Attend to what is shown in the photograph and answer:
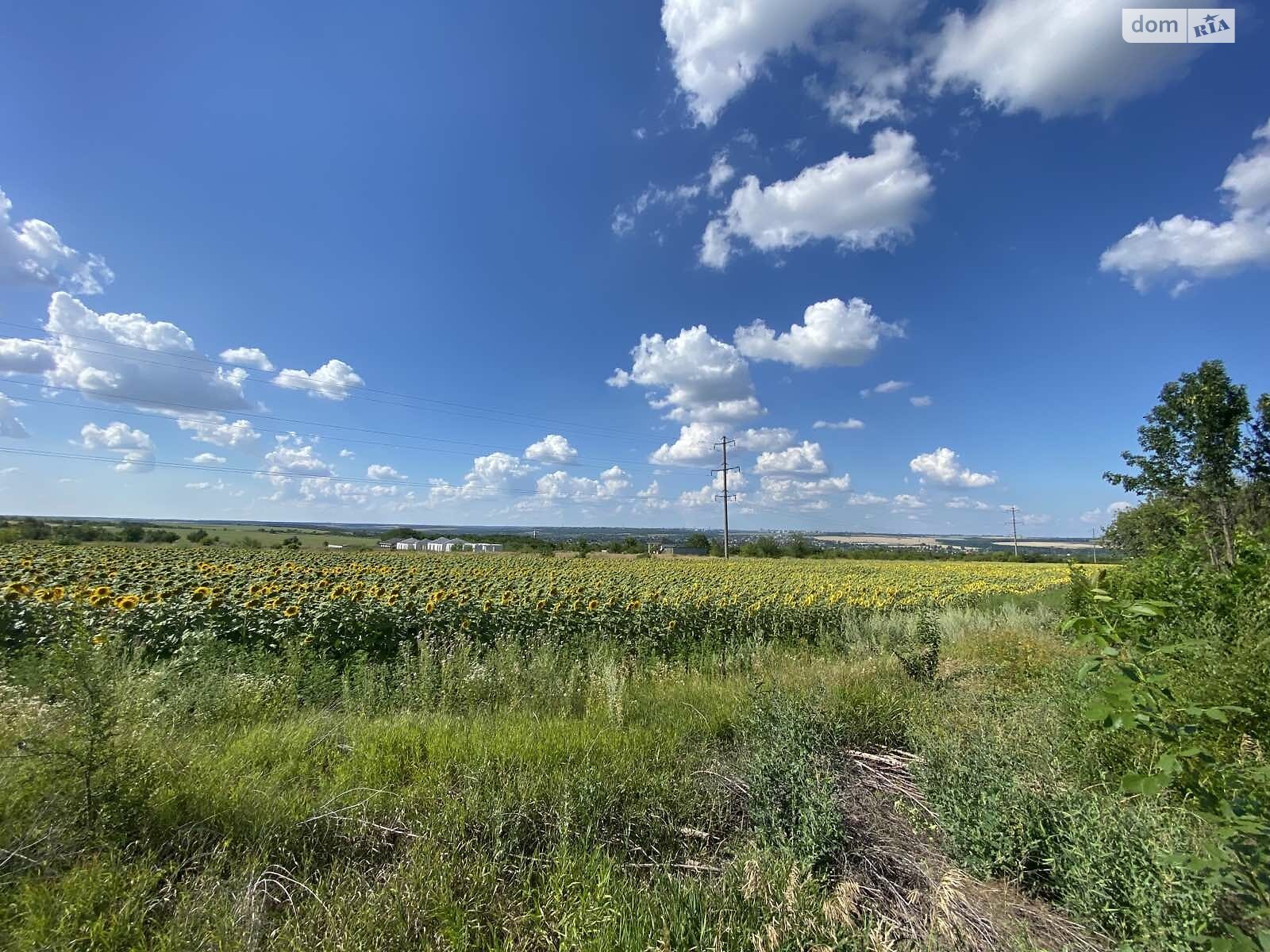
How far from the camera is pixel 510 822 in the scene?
118 inches

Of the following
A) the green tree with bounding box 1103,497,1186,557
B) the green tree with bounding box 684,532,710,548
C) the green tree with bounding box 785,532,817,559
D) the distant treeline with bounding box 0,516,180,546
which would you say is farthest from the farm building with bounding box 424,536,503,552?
the green tree with bounding box 1103,497,1186,557

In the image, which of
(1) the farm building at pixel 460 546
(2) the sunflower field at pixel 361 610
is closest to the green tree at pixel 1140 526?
(2) the sunflower field at pixel 361 610

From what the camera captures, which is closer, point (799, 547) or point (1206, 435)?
point (1206, 435)

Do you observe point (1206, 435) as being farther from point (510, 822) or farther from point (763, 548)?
point (763, 548)

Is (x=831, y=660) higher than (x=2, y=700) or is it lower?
lower

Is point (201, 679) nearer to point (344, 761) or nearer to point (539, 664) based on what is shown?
point (344, 761)

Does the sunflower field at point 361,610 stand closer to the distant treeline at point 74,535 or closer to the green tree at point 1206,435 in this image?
the green tree at point 1206,435

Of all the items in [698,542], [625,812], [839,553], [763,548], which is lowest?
[839,553]

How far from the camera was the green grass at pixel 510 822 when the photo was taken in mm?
2197

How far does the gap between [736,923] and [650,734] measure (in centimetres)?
206

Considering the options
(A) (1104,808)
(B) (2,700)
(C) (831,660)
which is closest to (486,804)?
(A) (1104,808)

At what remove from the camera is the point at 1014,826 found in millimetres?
2707

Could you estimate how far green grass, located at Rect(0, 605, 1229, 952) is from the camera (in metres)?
2.20

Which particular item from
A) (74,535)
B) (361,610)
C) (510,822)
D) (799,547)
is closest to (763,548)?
(799,547)
